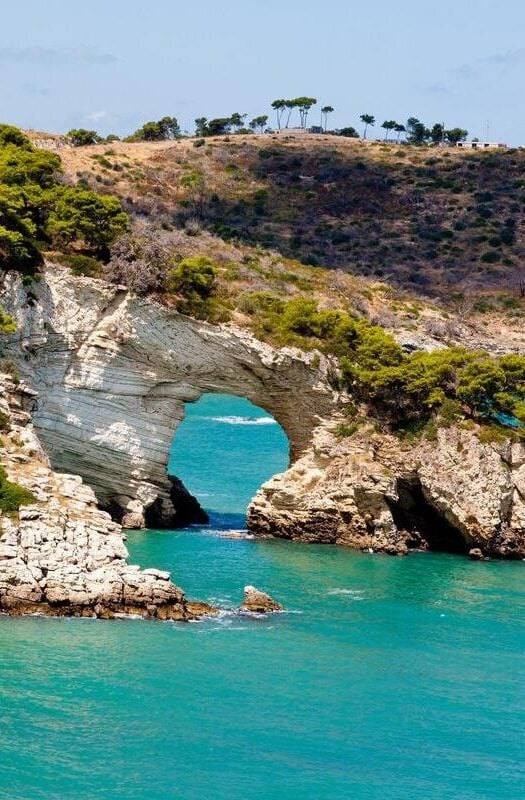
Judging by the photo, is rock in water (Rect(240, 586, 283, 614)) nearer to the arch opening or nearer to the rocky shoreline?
the rocky shoreline

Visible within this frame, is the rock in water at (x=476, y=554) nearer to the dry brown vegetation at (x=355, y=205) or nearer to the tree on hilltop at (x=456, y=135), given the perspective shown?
the dry brown vegetation at (x=355, y=205)

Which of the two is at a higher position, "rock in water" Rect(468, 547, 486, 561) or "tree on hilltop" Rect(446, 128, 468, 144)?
"tree on hilltop" Rect(446, 128, 468, 144)

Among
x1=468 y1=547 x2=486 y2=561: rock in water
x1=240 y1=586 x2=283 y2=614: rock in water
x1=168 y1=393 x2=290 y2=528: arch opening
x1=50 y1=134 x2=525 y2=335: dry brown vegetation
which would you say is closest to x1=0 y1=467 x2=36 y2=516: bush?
x1=240 y1=586 x2=283 y2=614: rock in water

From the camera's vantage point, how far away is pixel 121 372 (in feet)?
192

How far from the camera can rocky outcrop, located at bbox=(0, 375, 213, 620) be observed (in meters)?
39.8

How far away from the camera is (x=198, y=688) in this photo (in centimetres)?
3612

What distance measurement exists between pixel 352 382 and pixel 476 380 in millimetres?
5786

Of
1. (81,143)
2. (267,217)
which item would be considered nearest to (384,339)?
(267,217)

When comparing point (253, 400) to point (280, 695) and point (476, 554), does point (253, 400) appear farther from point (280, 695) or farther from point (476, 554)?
point (280, 695)

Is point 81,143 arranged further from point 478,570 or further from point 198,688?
point 198,688

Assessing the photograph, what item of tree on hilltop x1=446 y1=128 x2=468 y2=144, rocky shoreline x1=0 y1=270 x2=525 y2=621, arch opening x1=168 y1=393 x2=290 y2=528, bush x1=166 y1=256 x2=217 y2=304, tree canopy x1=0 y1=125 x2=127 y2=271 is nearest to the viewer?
rocky shoreline x1=0 y1=270 x2=525 y2=621

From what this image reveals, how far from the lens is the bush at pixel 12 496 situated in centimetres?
4219

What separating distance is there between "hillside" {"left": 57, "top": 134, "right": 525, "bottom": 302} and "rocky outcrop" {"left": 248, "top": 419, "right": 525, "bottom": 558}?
39.0 metres

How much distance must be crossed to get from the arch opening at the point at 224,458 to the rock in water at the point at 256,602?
17.6 metres
